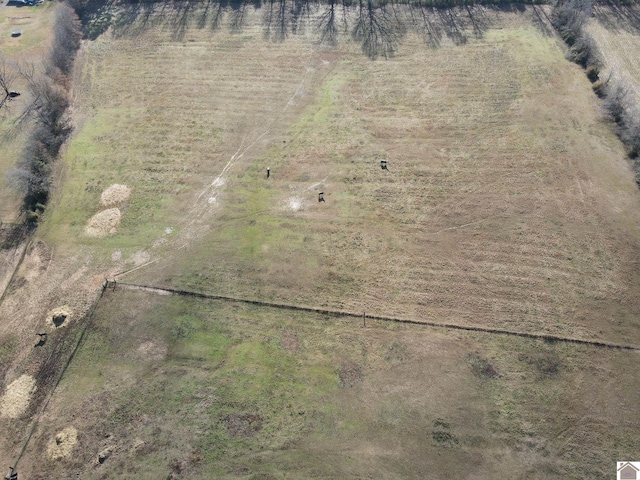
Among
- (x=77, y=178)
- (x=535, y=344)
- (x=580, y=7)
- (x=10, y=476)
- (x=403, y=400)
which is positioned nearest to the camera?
(x=10, y=476)

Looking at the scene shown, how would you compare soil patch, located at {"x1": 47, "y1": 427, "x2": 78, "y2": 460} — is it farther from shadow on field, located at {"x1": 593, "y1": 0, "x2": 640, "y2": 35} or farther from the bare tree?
shadow on field, located at {"x1": 593, "y1": 0, "x2": 640, "y2": 35}

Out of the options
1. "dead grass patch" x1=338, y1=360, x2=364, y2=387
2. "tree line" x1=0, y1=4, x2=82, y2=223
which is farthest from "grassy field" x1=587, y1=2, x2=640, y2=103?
"tree line" x1=0, y1=4, x2=82, y2=223

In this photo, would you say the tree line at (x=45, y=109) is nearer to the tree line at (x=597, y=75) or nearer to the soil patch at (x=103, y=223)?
the soil patch at (x=103, y=223)

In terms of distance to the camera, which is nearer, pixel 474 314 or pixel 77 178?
pixel 474 314

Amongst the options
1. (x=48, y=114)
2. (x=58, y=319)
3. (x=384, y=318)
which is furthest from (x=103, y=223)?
(x=384, y=318)

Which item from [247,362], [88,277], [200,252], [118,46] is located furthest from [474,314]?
[118,46]

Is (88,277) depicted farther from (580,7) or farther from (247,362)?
(580,7)

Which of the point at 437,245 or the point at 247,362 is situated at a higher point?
the point at 437,245

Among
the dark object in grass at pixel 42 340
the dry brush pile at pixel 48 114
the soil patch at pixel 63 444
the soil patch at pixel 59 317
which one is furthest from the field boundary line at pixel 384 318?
the dry brush pile at pixel 48 114
